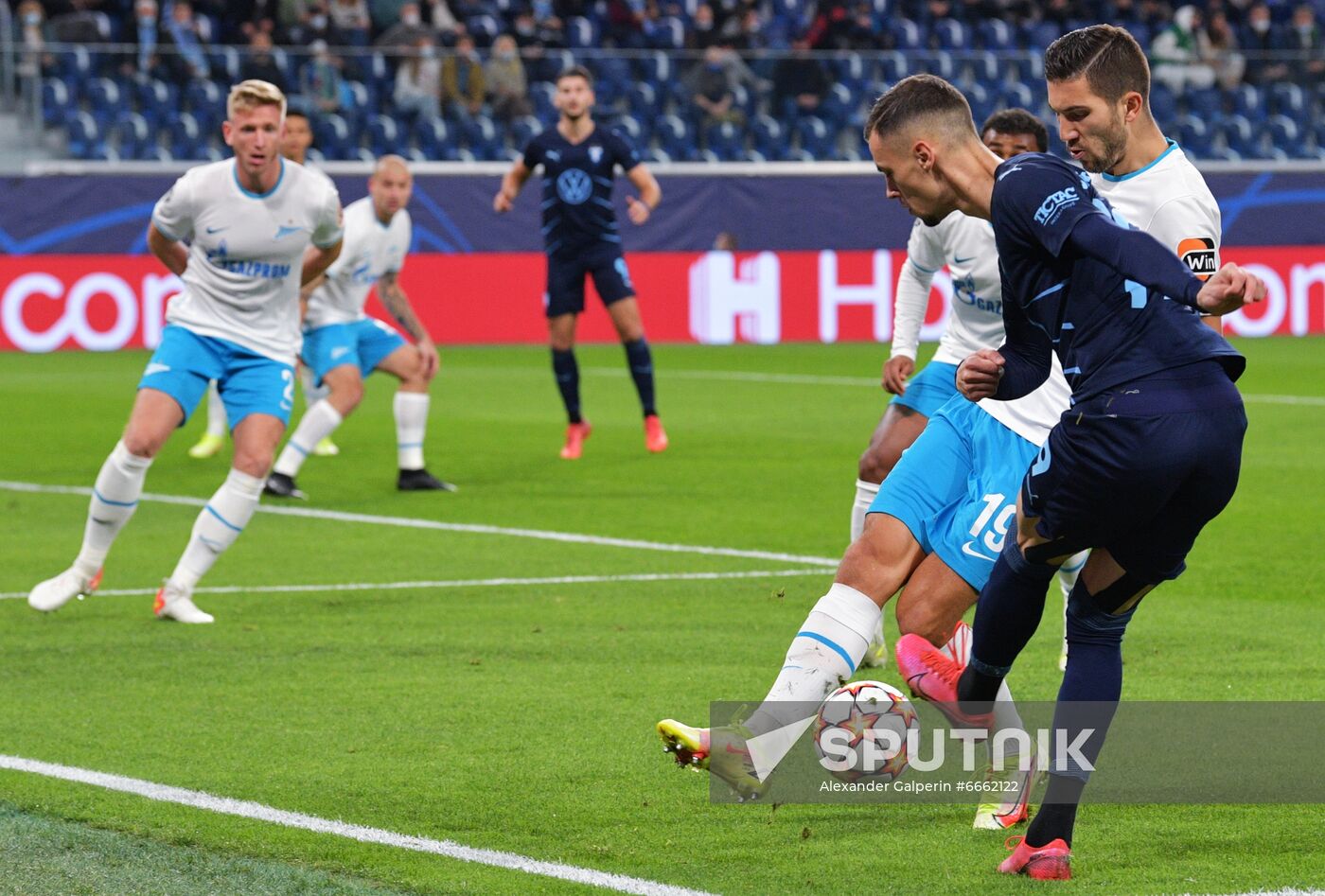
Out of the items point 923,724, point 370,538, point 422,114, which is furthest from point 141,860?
point 422,114

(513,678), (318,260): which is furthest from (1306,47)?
(513,678)

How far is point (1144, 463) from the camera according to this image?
396 centimetres

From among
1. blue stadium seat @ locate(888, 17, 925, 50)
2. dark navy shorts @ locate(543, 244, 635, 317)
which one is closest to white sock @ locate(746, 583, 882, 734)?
dark navy shorts @ locate(543, 244, 635, 317)

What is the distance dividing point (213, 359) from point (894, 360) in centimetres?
279

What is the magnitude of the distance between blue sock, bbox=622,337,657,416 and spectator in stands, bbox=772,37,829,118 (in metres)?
12.3

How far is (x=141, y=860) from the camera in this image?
4.43m

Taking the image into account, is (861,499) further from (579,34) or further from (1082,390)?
(579,34)

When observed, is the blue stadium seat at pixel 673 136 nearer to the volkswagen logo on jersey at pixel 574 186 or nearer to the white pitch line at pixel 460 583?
the volkswagen logo on jersey at pixel 574 186

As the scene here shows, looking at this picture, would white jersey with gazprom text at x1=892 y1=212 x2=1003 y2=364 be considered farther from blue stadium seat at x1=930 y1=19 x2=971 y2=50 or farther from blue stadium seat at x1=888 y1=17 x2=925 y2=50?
blue stadium seat at x1=930 y1=19 x2=971 y2=50

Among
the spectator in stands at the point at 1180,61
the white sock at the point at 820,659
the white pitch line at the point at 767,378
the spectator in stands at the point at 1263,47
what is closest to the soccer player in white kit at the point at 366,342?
the white pitch line at the point at 767,378

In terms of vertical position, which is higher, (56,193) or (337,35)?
(337,35)

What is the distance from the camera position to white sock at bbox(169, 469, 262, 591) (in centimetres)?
775

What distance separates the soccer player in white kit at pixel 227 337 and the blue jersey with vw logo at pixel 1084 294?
4.26 meters

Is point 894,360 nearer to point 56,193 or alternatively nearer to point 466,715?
point 466,715
